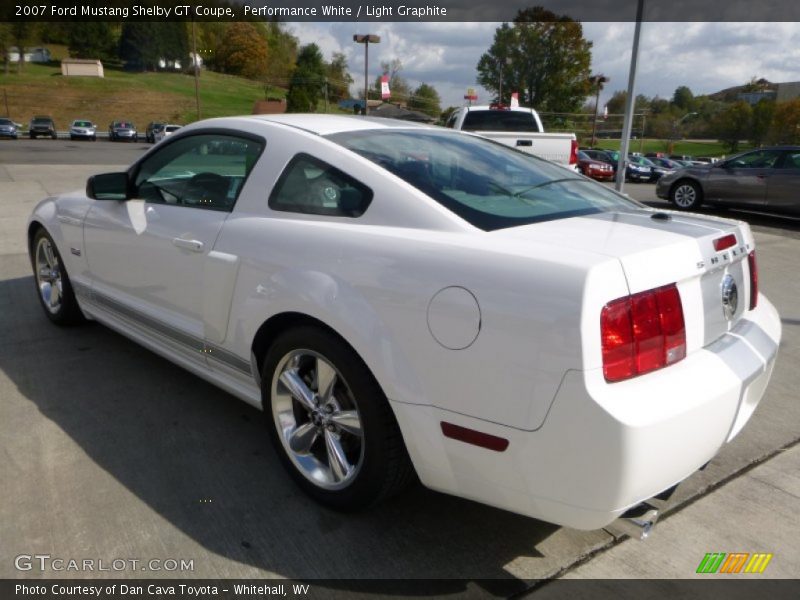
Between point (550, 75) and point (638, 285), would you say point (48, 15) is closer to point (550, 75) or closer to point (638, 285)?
point (550, 75)

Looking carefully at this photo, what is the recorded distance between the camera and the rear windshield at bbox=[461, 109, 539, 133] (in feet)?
36.8

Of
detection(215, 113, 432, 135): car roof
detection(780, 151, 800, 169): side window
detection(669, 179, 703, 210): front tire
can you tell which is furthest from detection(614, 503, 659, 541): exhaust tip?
detection(669, 179, 703, 210): front tire

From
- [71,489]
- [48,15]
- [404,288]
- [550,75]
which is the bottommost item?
[71,489]

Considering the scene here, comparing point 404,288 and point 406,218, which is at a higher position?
point 406,218

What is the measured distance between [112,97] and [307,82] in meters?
20.3

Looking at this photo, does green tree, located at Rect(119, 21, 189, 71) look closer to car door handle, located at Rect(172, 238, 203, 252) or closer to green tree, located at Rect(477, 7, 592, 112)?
green tree, located at Rect(477, 7, 592, 112)

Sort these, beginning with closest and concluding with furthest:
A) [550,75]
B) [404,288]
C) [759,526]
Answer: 1. [404,288]
2. [759,526]
3. [550,75]

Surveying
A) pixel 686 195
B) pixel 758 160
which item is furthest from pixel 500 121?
pixel 758 160

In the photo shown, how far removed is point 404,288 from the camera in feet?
6.81

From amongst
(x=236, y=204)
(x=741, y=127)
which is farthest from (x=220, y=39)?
(x=236, y=204)

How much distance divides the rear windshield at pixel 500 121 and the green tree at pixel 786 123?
2603 inches

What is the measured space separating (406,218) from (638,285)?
0.83 metres

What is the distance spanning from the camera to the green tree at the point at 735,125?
72.0 meters

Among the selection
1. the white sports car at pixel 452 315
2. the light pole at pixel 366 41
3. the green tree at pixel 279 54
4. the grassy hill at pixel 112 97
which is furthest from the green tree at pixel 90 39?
the white sports car at pixel 452 315
